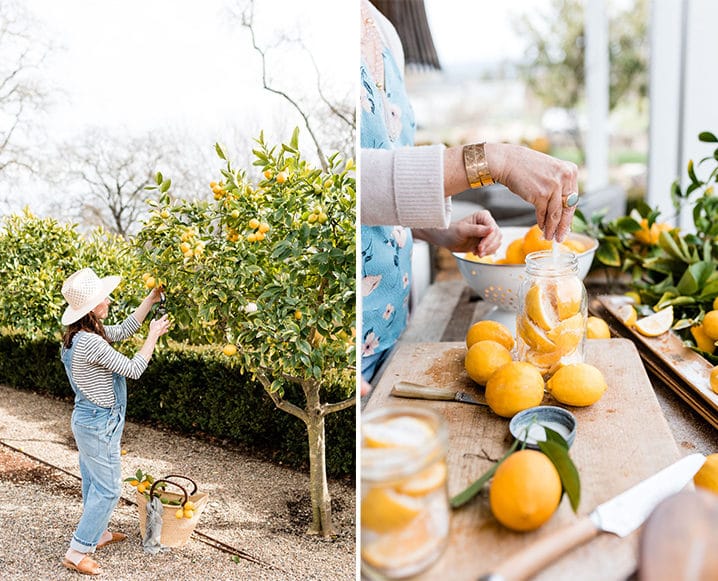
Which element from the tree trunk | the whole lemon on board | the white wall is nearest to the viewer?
the whole lemon on board

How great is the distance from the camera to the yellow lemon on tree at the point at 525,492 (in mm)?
600

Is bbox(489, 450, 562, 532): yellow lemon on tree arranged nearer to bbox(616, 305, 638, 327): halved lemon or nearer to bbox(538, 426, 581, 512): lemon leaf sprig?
bbox(538, 426, 581, 512): lemon leaf sprig

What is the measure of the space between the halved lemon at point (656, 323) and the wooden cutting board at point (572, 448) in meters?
0.14

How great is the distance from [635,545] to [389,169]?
0.51m

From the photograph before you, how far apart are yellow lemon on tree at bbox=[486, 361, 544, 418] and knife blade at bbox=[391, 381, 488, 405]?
0.06 meters

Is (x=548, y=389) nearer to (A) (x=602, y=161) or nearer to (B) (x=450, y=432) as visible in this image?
(B) (x=450, y=432)

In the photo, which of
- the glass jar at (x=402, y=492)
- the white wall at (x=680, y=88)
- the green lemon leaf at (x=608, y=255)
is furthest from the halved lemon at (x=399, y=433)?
the white wall at (x=680, y=88)

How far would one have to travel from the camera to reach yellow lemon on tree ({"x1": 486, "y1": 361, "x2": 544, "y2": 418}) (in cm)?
84

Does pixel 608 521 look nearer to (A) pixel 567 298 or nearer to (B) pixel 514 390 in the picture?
(B) pixel 514 390

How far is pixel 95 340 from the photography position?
1118mm

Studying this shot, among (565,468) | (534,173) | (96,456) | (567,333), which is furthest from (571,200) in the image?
(96,456)

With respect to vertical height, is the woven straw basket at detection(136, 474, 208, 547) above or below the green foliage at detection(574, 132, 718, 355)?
below

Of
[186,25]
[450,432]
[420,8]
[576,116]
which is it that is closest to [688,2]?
[420,8]

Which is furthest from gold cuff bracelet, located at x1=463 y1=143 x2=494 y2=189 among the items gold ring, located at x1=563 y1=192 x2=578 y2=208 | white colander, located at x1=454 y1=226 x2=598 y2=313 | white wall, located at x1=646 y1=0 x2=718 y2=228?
white wall, located at x1=646 y1=0 x2=718 y2=228
